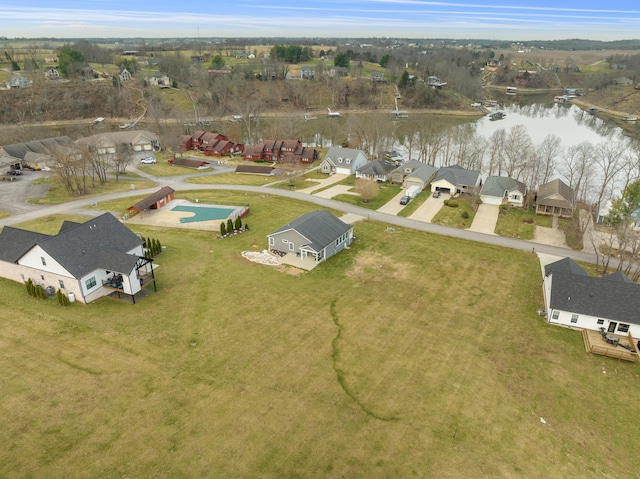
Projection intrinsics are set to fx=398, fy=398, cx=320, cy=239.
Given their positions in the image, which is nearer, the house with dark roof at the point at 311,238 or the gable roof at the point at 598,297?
the gable roof at the point at 598,297

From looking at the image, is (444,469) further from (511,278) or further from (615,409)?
(511,278)

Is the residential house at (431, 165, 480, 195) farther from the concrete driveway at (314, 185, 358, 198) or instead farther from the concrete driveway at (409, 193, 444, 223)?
the concrete driveway at (314, 185, 358, 198)

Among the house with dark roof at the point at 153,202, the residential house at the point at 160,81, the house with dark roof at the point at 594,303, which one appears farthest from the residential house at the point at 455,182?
the residential house at the point at 160,81

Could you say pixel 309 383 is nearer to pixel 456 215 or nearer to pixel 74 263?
pixel 74 263

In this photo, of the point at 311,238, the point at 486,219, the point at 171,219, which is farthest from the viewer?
the point at 486,219

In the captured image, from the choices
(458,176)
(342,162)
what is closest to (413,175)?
(458,176)

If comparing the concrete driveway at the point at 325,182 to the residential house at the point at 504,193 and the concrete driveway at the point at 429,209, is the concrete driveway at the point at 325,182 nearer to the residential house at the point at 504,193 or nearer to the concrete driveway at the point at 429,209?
the concrete driveway at the point at 429,209
